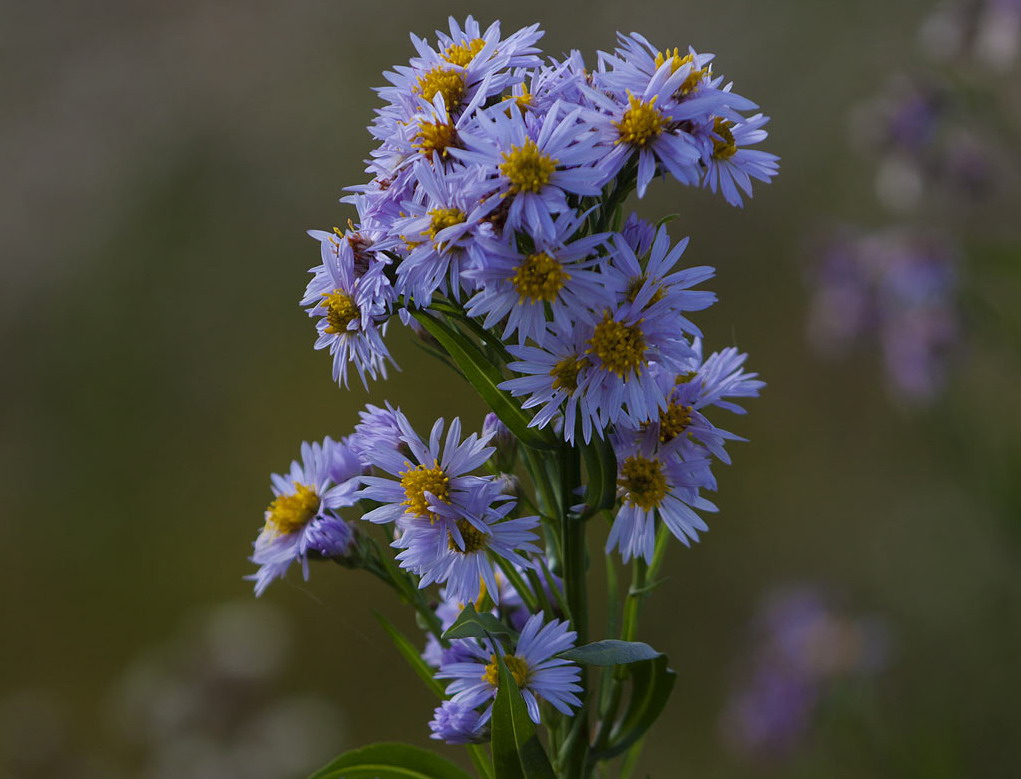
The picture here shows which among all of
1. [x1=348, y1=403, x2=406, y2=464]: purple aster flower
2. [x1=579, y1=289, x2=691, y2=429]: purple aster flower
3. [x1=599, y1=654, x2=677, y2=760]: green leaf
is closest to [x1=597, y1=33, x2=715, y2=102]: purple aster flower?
[x1=579, y1=289, x2=691, y2=429]: purple aster flower

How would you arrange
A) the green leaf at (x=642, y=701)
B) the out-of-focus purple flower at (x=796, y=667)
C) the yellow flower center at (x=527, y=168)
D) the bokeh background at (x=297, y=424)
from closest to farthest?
the yellow flower center at (x=527, y=168) → the green leaf at (x=642, y=701) → the out-of-focus purple flower at (x=796, y=667) → the bokeh background at (x=297, y=424)

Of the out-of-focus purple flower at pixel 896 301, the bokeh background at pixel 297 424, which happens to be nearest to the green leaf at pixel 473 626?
the bokeh background at pixel 297 424

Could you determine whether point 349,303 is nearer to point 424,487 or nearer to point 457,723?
point 424,487

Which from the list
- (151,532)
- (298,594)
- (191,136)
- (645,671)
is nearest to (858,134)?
(645,671)

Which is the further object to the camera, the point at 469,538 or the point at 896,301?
the point at 896,301

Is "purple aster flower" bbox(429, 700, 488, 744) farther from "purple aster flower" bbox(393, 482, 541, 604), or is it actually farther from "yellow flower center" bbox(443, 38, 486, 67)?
"yellow flower center" bbox(443, 38, 486, 67)

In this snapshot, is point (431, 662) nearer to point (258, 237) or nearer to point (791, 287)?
point (791, 287)

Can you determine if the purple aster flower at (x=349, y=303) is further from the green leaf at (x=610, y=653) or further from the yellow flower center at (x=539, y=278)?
the green leaf at (x=610, y=653)

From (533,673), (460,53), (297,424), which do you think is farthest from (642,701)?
(297,424)
